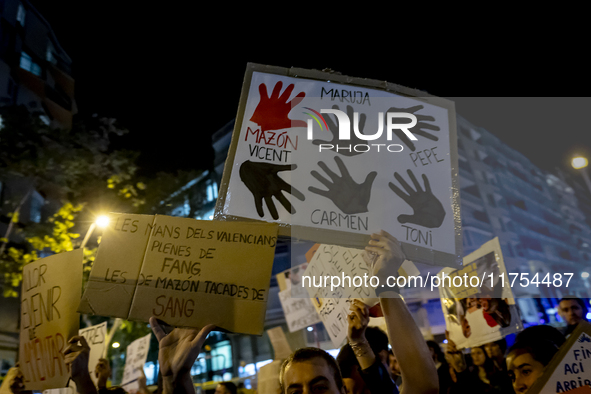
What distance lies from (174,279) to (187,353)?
491mm

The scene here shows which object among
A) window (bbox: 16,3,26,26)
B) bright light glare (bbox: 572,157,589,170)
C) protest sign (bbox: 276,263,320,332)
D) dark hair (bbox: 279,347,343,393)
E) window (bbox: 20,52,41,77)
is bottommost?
dark hair (bbox: 279,347,343,393)

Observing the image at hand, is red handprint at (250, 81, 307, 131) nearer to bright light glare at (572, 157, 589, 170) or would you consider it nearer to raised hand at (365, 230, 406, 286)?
raised hand at (365, 230, 406, 286)

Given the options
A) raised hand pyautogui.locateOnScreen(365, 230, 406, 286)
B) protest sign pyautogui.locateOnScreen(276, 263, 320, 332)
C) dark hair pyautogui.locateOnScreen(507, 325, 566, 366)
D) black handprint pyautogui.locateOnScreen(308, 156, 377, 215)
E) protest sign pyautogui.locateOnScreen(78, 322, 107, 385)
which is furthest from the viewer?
protest sign pyautogui.locateOnScreen(276, 263, 320, 332)

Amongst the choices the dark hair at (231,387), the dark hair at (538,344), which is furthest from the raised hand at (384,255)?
the dark hair at (231,387)

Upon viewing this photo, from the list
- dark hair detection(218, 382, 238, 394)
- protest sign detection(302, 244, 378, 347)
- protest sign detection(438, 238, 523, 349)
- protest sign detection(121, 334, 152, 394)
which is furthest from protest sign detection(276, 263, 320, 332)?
protest sign detection(121, 334, 152, 394)

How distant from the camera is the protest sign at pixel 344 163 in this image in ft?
8.70

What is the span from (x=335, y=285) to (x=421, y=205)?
1490 millimetres

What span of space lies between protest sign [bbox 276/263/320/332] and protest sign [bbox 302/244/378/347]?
1.24 m

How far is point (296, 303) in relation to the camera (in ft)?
20.1

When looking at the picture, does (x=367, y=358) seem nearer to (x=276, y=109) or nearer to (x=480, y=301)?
(x=276, y=109)

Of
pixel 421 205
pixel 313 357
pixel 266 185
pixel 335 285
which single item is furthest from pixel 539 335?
pixel 266 185

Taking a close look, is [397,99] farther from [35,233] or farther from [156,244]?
[35,233]

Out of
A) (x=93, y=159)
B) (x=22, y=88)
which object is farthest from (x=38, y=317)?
(x=22, y=88)

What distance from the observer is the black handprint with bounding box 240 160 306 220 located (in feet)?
8.72
